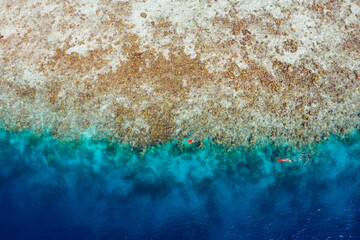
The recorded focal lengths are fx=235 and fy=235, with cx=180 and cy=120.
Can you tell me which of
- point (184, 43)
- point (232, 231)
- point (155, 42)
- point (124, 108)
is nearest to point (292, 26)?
point (184, 43)

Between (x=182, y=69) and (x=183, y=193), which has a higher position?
(x=182, y=69)

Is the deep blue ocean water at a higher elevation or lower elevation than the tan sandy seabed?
lower

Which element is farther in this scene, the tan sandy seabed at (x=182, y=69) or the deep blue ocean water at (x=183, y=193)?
the tan sandy seabed at (x=182, y=69)

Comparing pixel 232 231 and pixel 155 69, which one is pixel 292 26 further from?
pixel 232 231

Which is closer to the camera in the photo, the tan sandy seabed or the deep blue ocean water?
the deep blue ocean water

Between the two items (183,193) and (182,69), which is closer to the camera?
(183,193)
